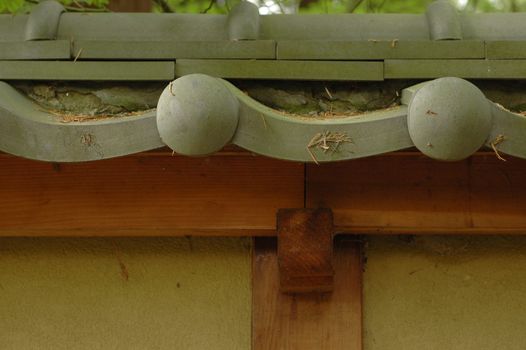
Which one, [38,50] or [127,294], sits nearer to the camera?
[38,50]

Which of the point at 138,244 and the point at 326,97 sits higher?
the point at 326,97

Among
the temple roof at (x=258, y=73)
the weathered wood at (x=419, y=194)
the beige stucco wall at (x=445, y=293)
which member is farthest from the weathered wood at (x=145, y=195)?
the beige stucco wall at (x=445, y=293)

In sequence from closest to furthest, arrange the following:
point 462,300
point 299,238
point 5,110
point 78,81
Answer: point 5,110, point 78,81, point 299,238, point 462,300

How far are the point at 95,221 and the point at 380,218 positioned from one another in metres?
0.82

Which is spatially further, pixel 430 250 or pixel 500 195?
pixel 430 250

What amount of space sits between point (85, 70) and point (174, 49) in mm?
227

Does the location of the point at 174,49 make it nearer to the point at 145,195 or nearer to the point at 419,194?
the point at 145,195

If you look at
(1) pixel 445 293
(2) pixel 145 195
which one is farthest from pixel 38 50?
(1) pixel 445 293

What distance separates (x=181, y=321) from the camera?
6.79 ft

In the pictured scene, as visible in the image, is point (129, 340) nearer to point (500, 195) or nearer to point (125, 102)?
point (125, 102)

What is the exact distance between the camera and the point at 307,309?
6.57 feet

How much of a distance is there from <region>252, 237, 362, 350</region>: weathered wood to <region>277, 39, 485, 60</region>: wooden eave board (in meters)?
0.62

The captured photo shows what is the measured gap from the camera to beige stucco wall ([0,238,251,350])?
2.06 meters

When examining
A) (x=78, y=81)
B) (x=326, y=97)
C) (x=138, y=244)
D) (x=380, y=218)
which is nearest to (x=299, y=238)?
(x=380, y=218)
